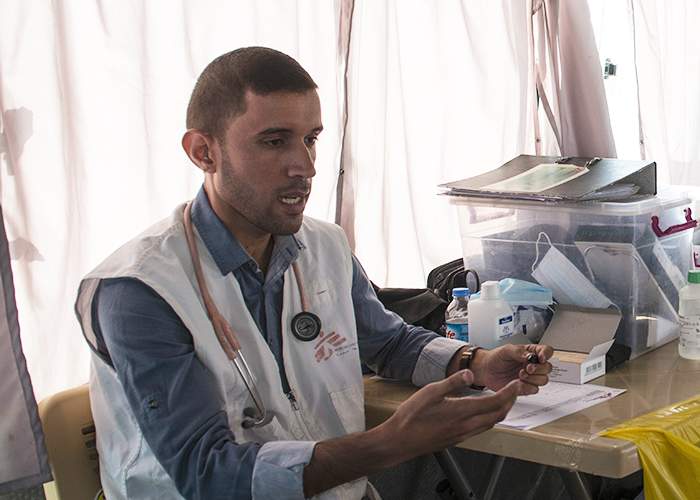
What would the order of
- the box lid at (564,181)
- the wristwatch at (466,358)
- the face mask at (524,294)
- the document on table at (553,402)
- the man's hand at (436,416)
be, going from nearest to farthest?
1. the man's hand at (436,416)
2. the document on table at (553,402)
3. the wristwatch at (466,358)
4. the face mask at (524,294)
5. the box lid at (564,181)

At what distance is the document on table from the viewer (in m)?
1.68

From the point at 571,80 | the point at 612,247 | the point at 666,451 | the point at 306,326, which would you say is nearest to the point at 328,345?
the point at 306,326

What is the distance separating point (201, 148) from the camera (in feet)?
5.72

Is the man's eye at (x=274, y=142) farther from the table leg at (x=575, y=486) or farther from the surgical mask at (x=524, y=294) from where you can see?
the table leg at (x=575, y=486)

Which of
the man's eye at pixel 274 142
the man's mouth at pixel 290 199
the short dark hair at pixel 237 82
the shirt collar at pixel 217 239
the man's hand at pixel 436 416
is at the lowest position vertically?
the man's hand at pixel 436 416

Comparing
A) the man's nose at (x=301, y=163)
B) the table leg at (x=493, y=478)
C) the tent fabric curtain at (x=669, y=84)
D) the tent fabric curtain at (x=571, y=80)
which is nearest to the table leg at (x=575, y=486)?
the table leg at (x=493, y=478)

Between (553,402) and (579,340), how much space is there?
0.89 feet

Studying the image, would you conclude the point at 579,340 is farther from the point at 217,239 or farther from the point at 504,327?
the point at 217,239

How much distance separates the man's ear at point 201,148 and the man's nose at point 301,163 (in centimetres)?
14

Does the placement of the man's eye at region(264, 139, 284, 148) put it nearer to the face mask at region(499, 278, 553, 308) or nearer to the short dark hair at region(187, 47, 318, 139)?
the short dark hair at region(187, 47, 318, 139)

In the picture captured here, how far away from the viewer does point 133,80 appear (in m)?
1.97

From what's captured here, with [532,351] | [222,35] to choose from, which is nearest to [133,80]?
[222,35]

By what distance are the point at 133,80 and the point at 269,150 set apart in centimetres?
42

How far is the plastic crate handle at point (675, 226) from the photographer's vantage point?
2209mm
